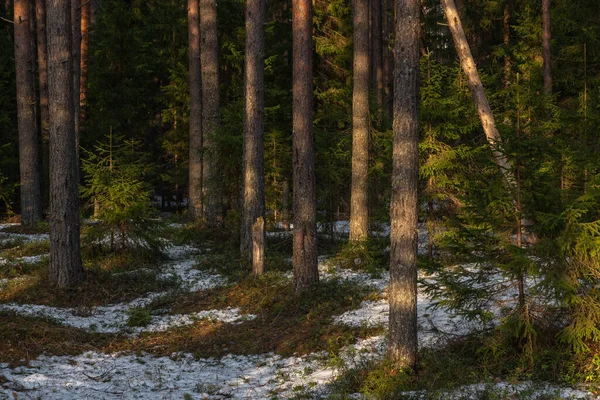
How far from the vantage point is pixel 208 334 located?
11.8 m

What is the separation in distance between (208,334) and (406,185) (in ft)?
18.4

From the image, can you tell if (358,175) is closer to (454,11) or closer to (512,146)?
(454,11)

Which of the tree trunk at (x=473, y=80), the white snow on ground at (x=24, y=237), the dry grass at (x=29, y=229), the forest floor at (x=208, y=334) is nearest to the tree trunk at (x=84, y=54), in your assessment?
the dry grass at (x=29, y=229)

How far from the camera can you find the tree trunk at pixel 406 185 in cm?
834

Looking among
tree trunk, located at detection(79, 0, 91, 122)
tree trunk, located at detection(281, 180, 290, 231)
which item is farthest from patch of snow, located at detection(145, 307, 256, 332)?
tree trunk, located at detection(79, 0, 91, 122)

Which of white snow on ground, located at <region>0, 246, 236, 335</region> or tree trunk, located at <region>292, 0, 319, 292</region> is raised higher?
tree trunk, located at <region>292, 0, 319, 292</region>

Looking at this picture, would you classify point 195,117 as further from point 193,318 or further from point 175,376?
point 175,376

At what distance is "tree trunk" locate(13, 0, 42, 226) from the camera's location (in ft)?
73.5

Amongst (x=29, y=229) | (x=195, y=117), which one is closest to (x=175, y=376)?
(x=29, y=229)

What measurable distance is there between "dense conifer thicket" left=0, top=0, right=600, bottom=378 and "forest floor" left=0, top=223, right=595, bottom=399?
1.02 metres

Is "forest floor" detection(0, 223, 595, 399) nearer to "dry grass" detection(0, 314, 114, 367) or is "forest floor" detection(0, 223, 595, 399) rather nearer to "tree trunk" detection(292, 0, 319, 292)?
"dry grass" detection(0, 314, 114, 367)

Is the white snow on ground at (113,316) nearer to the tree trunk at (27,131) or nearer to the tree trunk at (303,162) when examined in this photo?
the tree trunk at (303,162)

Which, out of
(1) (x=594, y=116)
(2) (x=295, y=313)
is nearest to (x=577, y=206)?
(2) (x=295, y=313)

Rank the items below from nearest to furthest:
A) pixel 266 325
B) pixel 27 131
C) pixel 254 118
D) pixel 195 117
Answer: pixel 266 325, pixel 254 118, pixel 27 131, pixel 195 117
